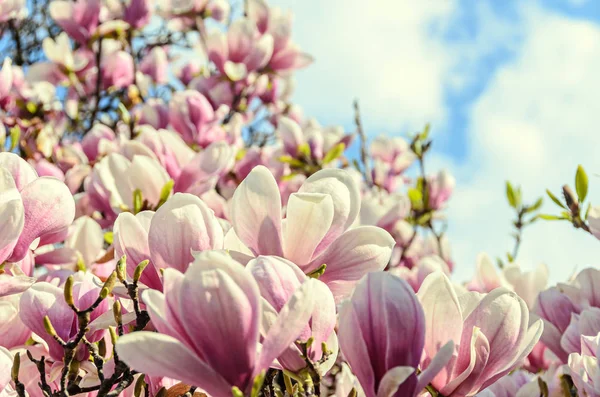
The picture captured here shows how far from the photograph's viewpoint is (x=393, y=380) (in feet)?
2.28

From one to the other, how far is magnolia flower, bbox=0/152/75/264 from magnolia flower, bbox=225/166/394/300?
279 mm

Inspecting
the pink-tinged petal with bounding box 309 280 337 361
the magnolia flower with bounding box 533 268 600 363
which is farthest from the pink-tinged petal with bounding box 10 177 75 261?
the magnolia flower with bounding box 533 268 600 363

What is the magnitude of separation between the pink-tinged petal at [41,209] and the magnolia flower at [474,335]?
1.92 feet

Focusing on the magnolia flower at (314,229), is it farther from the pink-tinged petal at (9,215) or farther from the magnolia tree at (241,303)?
the pink-tinged petal at (9,215)

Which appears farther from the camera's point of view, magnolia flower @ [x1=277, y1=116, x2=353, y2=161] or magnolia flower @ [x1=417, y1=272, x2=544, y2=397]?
magnolia flower @ [x1=277, y1=116, x2=353, y2=161]

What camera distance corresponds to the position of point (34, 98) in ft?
10.2

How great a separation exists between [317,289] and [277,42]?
8.56ft

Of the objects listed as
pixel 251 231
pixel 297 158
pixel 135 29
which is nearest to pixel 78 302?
pixel 251 231

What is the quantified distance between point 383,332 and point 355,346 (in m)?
0.04

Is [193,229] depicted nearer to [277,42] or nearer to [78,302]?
[78,302]

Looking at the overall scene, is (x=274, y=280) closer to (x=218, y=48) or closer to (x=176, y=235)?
(x=176, y=235)

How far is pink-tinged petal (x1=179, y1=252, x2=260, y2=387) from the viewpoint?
2.17 ft

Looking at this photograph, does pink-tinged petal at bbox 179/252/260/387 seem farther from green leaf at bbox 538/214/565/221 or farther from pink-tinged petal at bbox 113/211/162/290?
green leaf at bbox 538/214/565/221

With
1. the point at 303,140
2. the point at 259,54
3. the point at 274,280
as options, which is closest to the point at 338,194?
the point at 274,280
